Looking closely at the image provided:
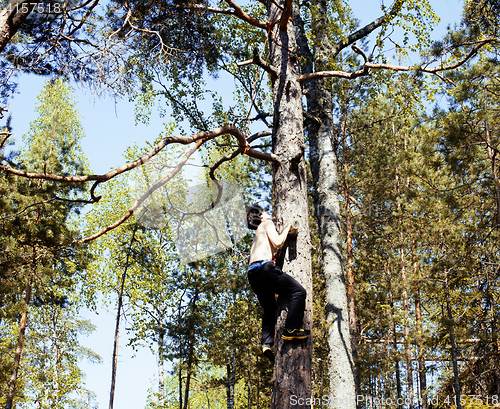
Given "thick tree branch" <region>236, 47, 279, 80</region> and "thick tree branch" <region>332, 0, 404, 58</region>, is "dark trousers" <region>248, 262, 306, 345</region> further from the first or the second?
"thick tree branch" <region>332, 0, 404, 58</region>

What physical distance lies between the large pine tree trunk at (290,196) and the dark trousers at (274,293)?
0.10m

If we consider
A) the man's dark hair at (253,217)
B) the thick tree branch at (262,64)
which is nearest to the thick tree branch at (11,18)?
the thick tree branch at (262,64)

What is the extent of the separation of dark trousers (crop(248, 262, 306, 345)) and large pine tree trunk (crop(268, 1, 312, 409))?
0.10 metres

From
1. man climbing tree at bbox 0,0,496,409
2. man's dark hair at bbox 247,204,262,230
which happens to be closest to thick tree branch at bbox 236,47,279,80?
man climbing tree at bbox 0,0,496,409

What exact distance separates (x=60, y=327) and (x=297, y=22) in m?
16.4

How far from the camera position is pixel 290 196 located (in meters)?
3.66

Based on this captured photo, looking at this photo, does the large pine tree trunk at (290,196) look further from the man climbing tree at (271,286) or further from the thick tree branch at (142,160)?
the thick tree branch at (142,160)

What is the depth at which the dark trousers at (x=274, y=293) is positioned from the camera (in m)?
3.16

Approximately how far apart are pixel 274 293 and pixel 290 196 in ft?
2.99

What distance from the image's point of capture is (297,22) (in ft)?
27.3

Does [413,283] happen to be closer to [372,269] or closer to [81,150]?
[372,269]

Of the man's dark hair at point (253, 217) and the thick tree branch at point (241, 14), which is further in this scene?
the thick tree branch at point (241, 14)

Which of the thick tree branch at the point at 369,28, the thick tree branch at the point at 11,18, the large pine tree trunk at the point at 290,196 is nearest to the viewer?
the large pine tree trunk at the point at 290,196

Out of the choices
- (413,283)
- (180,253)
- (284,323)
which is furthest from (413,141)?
(284,323)
